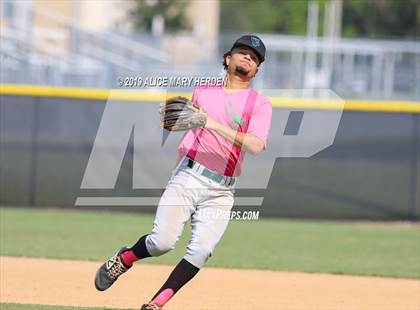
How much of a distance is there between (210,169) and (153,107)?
27.2 feet

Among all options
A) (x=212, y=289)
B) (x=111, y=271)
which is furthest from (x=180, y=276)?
(x=212, y=289)

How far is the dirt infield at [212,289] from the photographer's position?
7922 millimetres

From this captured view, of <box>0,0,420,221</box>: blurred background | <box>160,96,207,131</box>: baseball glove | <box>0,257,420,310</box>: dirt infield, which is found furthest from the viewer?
<box>0,0,420,221</box>: blurred background

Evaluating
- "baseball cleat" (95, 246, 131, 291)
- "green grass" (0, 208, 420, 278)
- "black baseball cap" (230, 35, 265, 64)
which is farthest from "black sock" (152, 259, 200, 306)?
"green grass" (0, 208, 420, 278)

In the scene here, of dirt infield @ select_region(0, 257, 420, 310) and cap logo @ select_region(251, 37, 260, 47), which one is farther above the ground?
cap logo @ select_region(251, 37, 260, 47)

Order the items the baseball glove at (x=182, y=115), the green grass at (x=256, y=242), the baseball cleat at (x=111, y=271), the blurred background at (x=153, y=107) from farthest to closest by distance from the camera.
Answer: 1. the blurred background at (x=153, y=107)
2. the green grass at (x=256, y=242)
3. the baseball cleat at (x=111, y=271)
4. the baseball glove at (x=182, y=115)

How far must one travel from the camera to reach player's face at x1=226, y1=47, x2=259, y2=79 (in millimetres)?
6324

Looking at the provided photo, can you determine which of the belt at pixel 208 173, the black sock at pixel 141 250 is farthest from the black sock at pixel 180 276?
the belt at pixel 208 173

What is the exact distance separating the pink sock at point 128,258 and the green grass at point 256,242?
3.80 metres

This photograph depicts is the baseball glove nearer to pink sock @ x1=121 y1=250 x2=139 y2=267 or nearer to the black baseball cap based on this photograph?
the black baseball cap

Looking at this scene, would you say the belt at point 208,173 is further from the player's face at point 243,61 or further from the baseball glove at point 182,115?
the player's face at point 243,61

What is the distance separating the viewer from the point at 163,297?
20.8ft

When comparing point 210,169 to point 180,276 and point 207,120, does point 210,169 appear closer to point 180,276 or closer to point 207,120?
point 207,120

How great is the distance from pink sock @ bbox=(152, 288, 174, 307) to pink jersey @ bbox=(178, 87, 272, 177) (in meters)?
0.87
